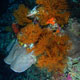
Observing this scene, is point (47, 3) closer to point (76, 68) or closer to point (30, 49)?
point (30, 49)

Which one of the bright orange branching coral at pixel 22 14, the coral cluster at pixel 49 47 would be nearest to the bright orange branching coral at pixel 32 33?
the coral cluster at pixel 49 47

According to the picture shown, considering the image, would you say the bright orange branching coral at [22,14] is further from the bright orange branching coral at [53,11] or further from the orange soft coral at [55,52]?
the orange soft coral at [55,52]

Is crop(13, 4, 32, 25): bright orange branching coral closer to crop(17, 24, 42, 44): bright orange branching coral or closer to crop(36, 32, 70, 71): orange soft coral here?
crop(17, 24, 42, 44): bright orange branching coral

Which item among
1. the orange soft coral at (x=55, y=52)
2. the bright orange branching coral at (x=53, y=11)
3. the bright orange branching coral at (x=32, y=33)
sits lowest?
the orange soft coral at (x=55, y=52)

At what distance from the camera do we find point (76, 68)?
9.61ft

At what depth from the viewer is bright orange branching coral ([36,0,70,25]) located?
3328 millimetres

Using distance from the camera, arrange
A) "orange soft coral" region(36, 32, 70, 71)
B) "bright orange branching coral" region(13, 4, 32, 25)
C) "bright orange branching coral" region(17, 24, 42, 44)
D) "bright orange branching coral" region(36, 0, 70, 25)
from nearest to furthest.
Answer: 1. "orange soft coral" region(36, 32, 70, 71)
2. "bright orange branching coral" region(17, 24, 42, 44)
3. "bright orange branching coral" region(36, 0, 70, 25)
4. "bright orange branching coral" region(13, 4, 32, 25)

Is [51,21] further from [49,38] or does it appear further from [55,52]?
[55,52]

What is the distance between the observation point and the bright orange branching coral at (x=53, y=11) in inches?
131

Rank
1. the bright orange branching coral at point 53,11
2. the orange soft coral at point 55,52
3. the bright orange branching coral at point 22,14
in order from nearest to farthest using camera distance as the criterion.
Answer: the orange soft coral at point 55,52 < the bright orange branching coral at point 53,11 < the bright orange branching coral at point 22,14

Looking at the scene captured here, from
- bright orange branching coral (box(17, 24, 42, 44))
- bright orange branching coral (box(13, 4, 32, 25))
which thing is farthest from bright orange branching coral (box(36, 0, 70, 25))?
bright orange branching coral (box(13, 4, 32, 25))

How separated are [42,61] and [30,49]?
1.50 feet

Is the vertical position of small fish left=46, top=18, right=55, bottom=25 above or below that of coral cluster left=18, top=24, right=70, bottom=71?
above

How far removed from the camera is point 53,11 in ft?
10.9
